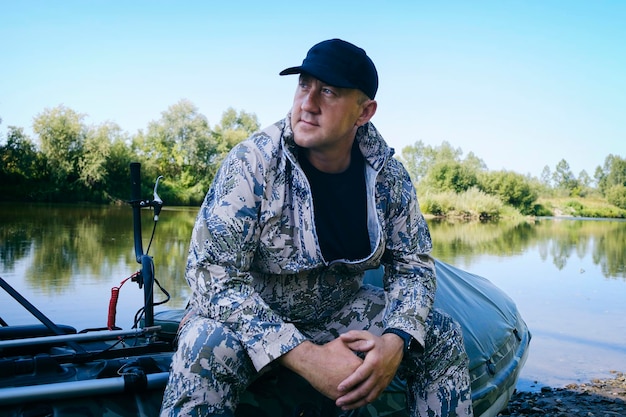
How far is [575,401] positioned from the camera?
4223 mm

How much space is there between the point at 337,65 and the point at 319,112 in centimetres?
19

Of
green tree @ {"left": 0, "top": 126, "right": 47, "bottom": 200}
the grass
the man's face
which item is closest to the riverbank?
the man's face

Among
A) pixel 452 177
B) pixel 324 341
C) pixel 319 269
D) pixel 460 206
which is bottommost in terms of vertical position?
pixel 460 206

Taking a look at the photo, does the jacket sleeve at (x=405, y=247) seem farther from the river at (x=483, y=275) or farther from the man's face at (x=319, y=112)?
the river at (x=483, y=275)

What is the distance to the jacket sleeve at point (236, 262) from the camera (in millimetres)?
1788

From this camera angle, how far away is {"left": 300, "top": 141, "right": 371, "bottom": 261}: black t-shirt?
7.20 ft

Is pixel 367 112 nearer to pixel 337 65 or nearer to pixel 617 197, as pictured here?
pixel 337 65

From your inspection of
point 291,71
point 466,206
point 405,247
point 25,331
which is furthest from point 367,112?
point 466,206

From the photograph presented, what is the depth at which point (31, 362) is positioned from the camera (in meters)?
2.07

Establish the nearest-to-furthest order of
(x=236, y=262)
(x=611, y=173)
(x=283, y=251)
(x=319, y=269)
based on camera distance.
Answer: (x=236, y=262), (x=283, y=251), (x=319, y=269), (x=611, y=173)

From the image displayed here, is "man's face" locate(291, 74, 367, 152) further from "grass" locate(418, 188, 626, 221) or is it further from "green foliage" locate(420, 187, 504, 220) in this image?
"green foliage" locate(420, 187, 504, 220)

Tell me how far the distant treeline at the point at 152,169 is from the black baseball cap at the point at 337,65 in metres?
34.0

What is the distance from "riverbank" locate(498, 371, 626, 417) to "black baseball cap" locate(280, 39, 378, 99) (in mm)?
2758

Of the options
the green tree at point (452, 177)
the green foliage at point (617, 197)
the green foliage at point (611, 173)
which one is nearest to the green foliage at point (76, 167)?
the green tree at point (452, 177)
